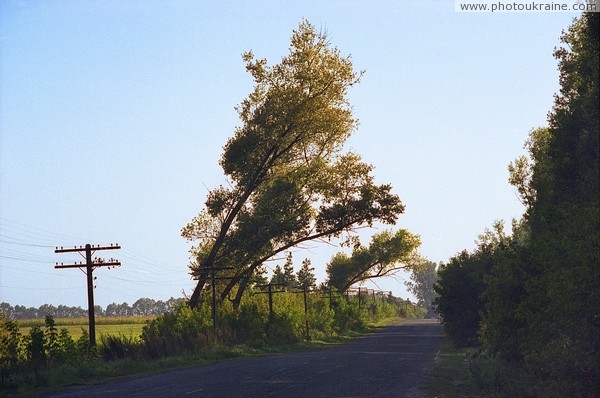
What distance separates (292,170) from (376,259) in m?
57.1

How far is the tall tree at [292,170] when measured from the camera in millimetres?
53594

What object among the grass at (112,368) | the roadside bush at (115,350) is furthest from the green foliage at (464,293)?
the roadside bush at (115,350)

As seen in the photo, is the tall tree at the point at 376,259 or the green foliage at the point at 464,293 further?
the tall tree at the point at 376,259

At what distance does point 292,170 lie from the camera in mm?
55312

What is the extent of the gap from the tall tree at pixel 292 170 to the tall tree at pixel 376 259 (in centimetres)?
4833

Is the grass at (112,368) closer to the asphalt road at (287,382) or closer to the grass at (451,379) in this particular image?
the asphalt road at (287,382)

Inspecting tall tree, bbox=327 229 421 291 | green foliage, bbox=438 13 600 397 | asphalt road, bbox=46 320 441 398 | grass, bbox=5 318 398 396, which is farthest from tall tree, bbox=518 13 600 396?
tall tree, bbox=327 229 421 291

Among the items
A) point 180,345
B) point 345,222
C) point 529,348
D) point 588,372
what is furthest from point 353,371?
point 345,222

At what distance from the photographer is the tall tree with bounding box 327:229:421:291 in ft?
350

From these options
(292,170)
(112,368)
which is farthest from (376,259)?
(112,368)

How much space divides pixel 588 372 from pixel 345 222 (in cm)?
3705

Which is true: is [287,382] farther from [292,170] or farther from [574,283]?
[292,170]

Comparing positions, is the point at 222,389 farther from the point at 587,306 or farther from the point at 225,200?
the point at 225,200

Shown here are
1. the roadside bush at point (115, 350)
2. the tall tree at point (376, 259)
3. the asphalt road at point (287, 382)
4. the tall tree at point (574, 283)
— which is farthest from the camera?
the tall tree at point (376, 259)
